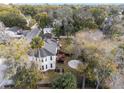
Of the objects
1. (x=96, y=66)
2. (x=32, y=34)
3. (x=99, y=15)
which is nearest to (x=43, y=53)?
(x=32, y=34)

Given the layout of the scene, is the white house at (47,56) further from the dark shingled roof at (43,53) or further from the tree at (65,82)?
the tree at (65,82)

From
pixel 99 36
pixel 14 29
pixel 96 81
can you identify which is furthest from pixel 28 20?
pixel 96 81

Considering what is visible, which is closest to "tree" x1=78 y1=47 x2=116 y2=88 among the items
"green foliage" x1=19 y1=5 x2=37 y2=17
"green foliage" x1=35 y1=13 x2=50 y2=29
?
"green foliage" x1=35 y1=13 x2=50 y2=29

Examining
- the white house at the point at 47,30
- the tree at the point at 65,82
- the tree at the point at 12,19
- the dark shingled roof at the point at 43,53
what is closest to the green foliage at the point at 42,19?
the white house at the point at 47,30

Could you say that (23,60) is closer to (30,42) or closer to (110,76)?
(30,42)

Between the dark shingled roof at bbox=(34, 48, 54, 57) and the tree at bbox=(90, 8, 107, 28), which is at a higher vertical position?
the tree at bbox=(90, 8, 107, 28)

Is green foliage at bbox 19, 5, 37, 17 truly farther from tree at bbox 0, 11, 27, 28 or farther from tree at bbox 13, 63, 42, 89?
tree at bbox 13, 63, 42, 89
